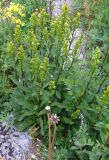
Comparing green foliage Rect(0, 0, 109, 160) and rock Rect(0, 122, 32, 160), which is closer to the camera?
green foliage Rect(0, 0, 109, 160)

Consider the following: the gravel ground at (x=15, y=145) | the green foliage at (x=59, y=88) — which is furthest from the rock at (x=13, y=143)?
the green foliage at (x=59, y=88)

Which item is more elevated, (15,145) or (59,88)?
(59,88)

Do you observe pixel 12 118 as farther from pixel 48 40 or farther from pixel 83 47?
pixel 83 47

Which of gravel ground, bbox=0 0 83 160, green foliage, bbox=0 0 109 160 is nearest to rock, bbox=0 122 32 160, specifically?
gravel ground, bbox=0 0 83 160

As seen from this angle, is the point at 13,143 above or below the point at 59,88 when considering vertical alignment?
below

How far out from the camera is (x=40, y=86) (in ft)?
11.9

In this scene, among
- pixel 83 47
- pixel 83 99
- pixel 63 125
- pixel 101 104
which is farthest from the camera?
pixel 83 47

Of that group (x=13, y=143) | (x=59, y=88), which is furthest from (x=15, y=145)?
(x=59, y=88)

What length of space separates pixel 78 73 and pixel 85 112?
1.44ft

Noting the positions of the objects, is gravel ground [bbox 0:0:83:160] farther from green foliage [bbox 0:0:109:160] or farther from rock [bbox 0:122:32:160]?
green foliage [bbox 0:0:109:160]

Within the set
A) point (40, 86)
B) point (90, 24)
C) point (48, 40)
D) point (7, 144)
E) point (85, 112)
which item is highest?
point (90, 24)

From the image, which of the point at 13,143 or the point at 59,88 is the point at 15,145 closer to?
the point at 13,143

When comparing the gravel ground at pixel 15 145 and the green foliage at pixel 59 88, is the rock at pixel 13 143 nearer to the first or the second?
the gravel ground at pixel 15 145

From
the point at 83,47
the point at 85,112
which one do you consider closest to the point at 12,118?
the point at 85,112
